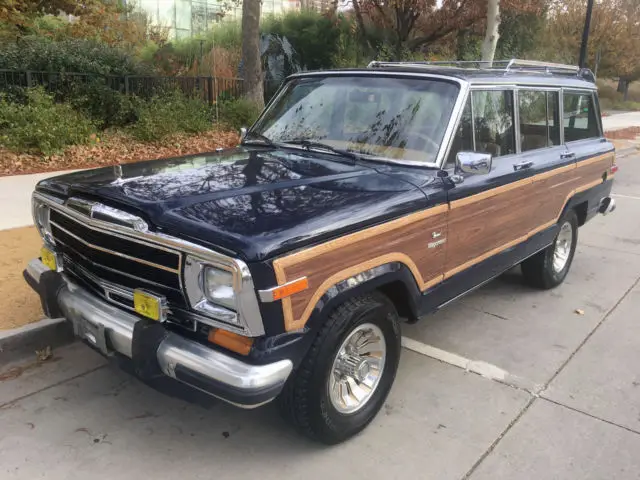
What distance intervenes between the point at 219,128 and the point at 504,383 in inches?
410

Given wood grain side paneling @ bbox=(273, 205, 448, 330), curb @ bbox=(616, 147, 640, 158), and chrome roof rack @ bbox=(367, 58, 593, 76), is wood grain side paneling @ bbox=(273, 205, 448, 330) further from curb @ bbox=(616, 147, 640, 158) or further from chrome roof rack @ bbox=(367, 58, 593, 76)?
curb @ bbox=(616, 147, 640, 158)

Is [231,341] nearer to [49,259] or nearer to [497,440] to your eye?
[49,259]

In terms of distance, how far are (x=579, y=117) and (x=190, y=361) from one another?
4684 millimetres

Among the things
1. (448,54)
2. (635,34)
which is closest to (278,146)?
(448,54)

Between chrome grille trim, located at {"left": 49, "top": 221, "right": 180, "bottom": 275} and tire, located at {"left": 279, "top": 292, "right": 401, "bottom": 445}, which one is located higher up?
chrome grille trim, located at {"left": 49, "top": 221, "right": 180, "bottom": 275}

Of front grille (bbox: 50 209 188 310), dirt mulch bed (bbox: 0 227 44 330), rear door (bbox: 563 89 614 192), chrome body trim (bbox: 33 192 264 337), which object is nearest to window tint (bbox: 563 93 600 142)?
rear door (bbox: 563 89 614 192)

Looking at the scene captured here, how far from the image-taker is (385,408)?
357 centimetres

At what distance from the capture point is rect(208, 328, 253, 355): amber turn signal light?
2613 millimetres

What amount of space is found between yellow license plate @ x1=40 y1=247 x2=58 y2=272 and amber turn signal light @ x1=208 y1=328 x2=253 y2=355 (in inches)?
52.8

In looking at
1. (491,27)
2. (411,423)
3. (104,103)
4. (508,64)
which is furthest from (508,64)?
(491,27)

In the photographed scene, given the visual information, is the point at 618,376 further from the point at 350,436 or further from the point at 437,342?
the point at 350,436

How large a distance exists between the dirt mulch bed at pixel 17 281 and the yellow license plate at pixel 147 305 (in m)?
1.74

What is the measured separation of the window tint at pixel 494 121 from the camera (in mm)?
4008

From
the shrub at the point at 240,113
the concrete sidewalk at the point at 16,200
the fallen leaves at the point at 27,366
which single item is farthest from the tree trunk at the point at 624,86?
the fallen leaves at the point at 27,366
